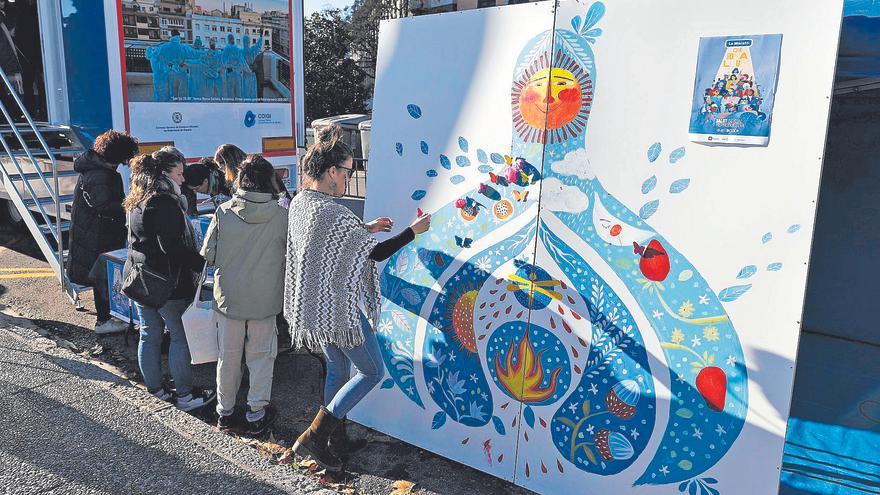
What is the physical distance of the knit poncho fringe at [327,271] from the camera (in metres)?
2.99

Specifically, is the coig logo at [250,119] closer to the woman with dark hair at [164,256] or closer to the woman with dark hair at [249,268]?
the woman with dark hair at [164,256]

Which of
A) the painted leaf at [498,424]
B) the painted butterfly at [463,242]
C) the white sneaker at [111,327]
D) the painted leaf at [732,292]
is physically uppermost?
the painted butterfly at [463,242]

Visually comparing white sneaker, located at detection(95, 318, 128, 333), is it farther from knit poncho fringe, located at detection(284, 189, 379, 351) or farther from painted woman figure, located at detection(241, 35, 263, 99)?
painted woman figure, located at detection(241, 35, 263, 99)

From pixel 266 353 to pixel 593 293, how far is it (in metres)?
1.85

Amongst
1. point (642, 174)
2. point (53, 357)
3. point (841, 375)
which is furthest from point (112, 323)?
point (841, 375)

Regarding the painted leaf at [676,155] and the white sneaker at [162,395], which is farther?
the white sneaker at [162,395]

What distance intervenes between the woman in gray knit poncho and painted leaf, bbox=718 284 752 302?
134cm

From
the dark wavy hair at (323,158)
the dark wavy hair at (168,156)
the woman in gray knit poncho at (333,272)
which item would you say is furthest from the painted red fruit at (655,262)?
the dark wavy hair at (168,156)

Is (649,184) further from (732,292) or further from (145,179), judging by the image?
(145,179)

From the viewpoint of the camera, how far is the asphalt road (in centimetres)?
324

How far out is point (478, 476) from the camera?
10.9 ft

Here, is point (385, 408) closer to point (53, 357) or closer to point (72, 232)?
point (53, 357)

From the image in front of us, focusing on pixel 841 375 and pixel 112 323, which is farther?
pixel 112 323

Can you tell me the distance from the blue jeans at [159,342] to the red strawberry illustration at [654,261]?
262cm
